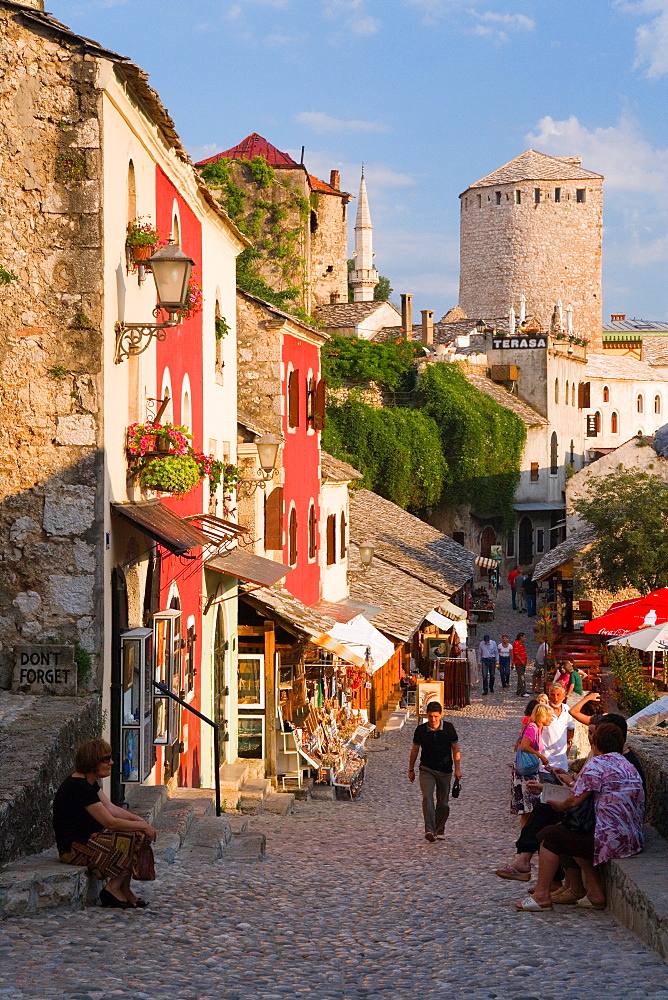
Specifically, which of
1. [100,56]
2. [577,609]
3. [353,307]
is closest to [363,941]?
[100,56]

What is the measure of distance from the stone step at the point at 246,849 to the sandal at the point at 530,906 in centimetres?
298

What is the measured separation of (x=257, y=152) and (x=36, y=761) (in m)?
43.2

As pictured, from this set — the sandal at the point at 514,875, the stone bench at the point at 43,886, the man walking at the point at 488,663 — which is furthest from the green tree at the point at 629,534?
the stone bench at the point at 43,886

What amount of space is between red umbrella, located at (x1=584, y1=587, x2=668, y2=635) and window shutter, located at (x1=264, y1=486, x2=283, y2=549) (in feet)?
18.5

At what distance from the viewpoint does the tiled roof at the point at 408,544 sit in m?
32.3

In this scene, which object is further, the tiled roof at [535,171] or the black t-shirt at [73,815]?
the tiled roof at [535,171]

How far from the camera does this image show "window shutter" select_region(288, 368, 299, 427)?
73.3 feet

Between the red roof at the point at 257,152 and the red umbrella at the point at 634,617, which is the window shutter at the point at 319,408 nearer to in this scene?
the red umbrella at the point at 634,617

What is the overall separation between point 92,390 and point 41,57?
2594 mm

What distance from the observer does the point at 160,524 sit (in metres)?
10.7

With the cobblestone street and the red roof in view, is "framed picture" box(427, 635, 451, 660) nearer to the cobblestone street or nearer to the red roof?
the cobblestone street

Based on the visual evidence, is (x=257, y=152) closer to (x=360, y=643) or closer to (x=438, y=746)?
(x=360, y=643)

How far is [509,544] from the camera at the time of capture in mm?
51750

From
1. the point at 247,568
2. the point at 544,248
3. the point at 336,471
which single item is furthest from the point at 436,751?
the point at 544,248
